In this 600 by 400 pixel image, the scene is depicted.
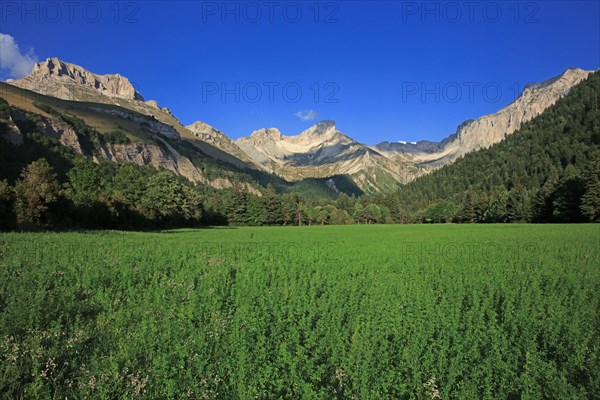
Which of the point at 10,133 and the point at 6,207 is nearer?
the point at 6,207

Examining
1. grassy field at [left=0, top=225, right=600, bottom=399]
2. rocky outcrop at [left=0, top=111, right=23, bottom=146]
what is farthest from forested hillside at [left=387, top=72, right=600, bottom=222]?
rocky outcrop at [left=0, top=111, right=23, bottom=146]

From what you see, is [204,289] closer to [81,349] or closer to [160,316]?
[160,316]

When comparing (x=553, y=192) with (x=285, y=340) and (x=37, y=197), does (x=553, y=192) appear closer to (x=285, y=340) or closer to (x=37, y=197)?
(x=285, y=340)

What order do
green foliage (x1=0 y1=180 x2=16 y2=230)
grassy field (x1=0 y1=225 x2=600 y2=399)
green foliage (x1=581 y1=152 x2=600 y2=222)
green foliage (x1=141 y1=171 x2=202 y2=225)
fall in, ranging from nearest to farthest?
grassy field (x1=0 y1=225 x2=600 y2=399), green foliage (x1=0 y1=180 x2=16 y2=230), green foliage (x1=141 y1=171 x2=202 y2=225), green foliage (x1=581 y1=152 x2=600 y2=222)

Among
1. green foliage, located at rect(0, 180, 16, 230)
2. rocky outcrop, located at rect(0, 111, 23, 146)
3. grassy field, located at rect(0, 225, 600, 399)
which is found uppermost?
rocky outcrop, located at rect(0, 111, 23, 146)

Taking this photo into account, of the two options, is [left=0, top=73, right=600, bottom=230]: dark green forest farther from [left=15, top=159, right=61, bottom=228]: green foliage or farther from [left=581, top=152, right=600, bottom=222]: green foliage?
[left=15, top=159, right=61, bottom=228]: green foliage

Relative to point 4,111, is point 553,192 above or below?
below

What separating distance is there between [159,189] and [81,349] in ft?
234

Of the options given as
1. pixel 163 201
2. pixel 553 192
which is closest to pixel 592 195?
pixel 553 192

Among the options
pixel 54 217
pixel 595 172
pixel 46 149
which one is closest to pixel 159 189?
pixel 54 217

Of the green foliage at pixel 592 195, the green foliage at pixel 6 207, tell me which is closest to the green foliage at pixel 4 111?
the green foliage at pixel 6 207

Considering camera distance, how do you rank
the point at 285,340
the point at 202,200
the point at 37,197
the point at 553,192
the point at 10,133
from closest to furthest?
1. the point at 285,340
2. the point at 37,197
3. the point at 553,192
4. the point at 202,200
5. the point at 10,133

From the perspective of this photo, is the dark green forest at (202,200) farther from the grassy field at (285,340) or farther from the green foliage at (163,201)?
the grassy field at (285,340)

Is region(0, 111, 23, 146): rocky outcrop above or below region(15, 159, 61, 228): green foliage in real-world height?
above
